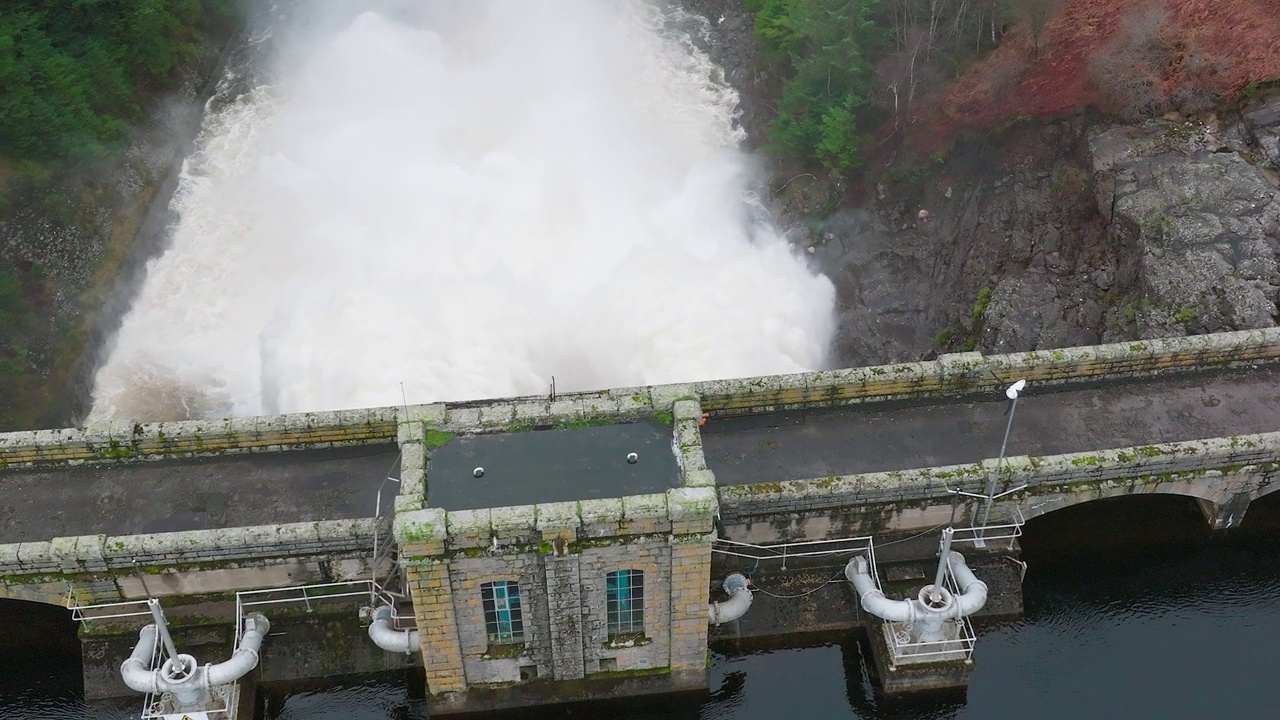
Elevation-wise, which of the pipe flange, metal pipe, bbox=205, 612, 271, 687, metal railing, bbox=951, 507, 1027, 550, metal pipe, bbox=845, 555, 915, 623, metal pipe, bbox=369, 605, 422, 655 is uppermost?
metal railing, bbox=951, 507, 1027, 550

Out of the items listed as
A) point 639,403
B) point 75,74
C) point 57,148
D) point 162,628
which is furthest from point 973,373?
point 75,74

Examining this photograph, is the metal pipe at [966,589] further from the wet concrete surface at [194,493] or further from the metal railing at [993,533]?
the wet concrete surface at [194,493]

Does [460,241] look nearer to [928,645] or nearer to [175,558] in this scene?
[175,558]

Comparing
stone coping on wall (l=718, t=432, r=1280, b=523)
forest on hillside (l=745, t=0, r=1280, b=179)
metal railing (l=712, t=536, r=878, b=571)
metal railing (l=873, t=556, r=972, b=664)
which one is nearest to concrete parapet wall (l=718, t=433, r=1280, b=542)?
stone coping on wall (l=718, t=432, r=1280, b=523)

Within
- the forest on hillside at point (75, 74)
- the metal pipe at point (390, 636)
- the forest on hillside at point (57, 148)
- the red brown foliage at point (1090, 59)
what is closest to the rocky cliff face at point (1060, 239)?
the red brown foliage at point (1090, 59)

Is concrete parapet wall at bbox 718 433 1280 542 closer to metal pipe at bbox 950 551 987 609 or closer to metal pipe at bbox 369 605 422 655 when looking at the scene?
metal pipe at bbox 950 551 987 609

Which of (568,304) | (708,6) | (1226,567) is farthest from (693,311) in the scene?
(708,6)
